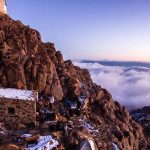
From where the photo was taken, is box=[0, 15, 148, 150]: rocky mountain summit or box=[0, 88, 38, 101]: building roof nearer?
box=[0, 88, 38, 101]: building roof

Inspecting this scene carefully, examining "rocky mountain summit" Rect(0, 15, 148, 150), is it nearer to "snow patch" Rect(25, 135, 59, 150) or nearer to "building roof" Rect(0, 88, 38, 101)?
"snow patch" Rect(25, 135, 59, 150)

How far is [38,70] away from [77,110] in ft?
30.2

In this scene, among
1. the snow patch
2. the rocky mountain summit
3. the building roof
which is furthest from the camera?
the rocky mountain summit

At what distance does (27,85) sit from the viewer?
58344mm

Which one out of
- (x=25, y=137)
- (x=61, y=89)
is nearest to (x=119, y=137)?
(x=61, y=89)

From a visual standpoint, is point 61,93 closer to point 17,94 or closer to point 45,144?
point 17,94

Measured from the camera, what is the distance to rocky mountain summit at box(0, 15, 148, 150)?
51.6 metres

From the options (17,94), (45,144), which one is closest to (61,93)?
(17,94)

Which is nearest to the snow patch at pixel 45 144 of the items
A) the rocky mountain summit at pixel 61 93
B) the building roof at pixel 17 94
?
the rocky mountain summit at pixel 61 93

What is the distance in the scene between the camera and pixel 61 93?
2438 inches

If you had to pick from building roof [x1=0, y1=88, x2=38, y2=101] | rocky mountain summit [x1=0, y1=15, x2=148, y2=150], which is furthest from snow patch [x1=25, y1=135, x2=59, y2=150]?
building roof [x1=0, y1=88, x2=38, y2=101]

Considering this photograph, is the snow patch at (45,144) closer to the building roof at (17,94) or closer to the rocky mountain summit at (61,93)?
the rocky mountain summit at (61,93)

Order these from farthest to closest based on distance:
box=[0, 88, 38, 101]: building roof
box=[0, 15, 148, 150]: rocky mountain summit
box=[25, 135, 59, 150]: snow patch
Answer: box=[0, 15, 148, 150]: rocky mountain summit → box=[0, 88, 38, 101]: building roof → box=[25, 135, 59, 150]: snow patch

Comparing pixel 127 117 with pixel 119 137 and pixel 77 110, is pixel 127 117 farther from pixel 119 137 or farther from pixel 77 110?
pixel 77 110
